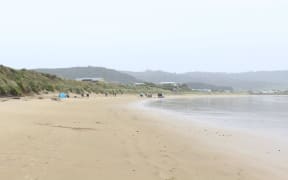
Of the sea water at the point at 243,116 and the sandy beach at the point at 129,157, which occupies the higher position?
the sandy beach at the point at 129,157

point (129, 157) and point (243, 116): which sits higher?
point (129, 157)

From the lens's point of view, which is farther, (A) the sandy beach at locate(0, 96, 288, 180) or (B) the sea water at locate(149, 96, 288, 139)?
(B) the sea water at locate(149, 96, 288, 139)

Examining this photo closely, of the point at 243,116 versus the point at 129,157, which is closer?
the point at 129,157

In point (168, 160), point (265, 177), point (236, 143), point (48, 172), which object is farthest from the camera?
point (236, 143)

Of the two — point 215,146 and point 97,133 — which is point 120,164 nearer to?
point 215,146

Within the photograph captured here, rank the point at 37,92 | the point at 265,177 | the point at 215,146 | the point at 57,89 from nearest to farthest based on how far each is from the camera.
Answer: the point at 265,177
the point at 215,146
the point at 37,92
the point at 57,89

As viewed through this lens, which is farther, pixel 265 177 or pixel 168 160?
pixel 168 160

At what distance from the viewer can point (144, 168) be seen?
6.70m

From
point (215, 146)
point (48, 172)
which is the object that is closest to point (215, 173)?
point (48, 172)

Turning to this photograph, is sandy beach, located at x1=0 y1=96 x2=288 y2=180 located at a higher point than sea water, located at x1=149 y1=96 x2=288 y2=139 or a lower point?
higher

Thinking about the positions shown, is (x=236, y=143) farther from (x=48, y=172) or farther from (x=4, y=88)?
(x=4, y=88)

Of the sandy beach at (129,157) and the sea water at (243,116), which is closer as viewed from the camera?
the sandy beach at (129,157)

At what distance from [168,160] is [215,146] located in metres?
2.91

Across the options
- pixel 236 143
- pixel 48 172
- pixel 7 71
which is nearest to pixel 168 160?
pixel 48 172
